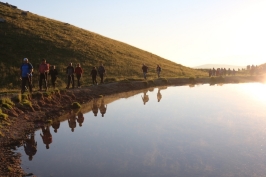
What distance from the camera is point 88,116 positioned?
1716 centimetres

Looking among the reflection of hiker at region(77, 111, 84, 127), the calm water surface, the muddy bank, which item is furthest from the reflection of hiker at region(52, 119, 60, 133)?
the reflection of hiker at region(77, 111, 84, 127)

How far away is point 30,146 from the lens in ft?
37.0

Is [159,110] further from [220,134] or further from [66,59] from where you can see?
[66,59]

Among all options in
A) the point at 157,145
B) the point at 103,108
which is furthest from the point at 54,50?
the point at 157,145

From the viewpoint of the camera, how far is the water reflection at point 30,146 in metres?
10.6

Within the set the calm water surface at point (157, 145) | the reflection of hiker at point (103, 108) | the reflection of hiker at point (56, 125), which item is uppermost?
the reflection of hiker at point (103, 108)

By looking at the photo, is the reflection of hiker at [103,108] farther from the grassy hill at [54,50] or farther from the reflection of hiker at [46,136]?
Answer: the grassy hill at [54,50]

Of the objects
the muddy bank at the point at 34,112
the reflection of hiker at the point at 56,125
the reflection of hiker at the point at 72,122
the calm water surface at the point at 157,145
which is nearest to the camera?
the calm water surface at the point at 157,145

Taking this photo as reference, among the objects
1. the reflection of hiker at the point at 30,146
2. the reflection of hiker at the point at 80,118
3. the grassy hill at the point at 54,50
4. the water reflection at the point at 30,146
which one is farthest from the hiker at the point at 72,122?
the grassy hill at the point at 54,50

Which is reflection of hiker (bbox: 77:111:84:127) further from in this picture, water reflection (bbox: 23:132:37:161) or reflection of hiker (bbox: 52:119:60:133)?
water reflection (bbox: 23:132:37:161)

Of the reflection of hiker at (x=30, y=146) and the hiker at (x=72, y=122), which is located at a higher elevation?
the hiker at (x=72, y=122)

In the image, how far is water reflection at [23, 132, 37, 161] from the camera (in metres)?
10.6

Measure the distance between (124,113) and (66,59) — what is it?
30274 mm

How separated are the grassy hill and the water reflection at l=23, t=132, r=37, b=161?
69.7 ft
